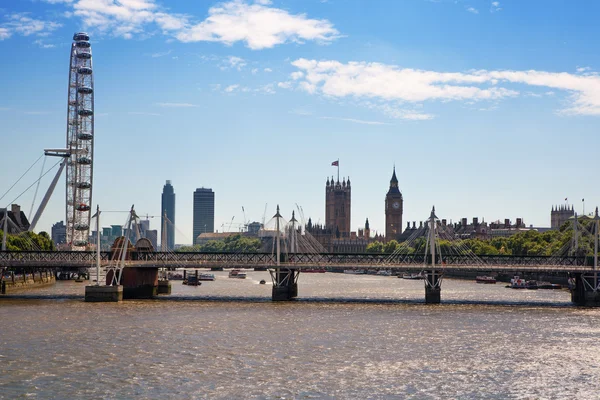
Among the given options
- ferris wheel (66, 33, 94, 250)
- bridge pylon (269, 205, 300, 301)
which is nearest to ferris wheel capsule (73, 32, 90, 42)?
ferris wheel (66, 33, 94, 250)

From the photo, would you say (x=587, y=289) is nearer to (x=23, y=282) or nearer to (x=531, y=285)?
(x=531, y=285)

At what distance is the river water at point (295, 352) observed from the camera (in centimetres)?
4119

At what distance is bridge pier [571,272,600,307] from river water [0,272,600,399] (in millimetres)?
6126

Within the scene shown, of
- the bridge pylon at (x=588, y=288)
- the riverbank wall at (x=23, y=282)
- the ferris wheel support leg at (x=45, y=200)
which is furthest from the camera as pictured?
the ferris wheel support leg at (x=45, y=200)

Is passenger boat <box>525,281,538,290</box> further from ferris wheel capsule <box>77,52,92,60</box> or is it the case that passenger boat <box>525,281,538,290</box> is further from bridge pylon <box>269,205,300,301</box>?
ferris wheel capsule <box>77,52,92,60</box>

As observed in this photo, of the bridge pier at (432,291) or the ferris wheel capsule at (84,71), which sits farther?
the ferris wheel capsule at (84,71)

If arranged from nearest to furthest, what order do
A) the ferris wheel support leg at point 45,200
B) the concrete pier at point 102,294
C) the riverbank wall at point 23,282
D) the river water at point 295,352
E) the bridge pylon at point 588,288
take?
the river water at point 295,352 → the concrete pier at point 102,294 → the bridge pylon at point 588,288 → the riverbank wall at point 23,282 → the ferris wheel support leg at point 45,200

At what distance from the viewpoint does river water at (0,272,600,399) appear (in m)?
41.2

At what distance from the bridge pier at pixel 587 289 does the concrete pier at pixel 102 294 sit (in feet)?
151

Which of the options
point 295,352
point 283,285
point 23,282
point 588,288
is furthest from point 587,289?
point 23,282

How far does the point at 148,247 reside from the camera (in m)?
104

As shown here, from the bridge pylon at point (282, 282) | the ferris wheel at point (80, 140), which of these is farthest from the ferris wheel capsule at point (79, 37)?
the bridge pylon at point (282, 282)

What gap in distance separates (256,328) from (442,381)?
75.3ft

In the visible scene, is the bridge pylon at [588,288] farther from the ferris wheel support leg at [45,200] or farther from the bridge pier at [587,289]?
the ferris wheel support leg at [45,200]
